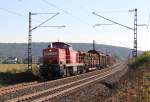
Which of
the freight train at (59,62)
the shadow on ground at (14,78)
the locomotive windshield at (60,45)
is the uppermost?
the locomotive windshield at (60,45)

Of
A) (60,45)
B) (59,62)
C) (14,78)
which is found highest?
(60,45)

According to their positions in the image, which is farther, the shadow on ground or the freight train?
the freight train

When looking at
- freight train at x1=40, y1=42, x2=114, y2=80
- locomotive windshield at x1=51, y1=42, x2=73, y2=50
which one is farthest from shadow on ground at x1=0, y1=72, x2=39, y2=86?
locomotive windshield at x1=51, y1=42, x2=73, y2=50

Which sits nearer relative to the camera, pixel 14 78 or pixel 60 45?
pixel 14 78

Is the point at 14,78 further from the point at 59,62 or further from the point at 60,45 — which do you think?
the point at 60,45

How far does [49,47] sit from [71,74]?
6.39m

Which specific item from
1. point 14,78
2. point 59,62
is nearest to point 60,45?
point 59,62

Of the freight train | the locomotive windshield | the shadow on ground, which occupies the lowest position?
the shadow on ground

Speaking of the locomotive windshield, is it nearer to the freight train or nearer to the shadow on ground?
the freight train

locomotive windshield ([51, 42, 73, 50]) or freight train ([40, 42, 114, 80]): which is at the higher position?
locomotive windshield ([51, 42, 73, 50])

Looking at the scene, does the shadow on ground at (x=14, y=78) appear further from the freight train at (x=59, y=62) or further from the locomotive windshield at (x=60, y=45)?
the locomotive windshield at (x=60, y=45)

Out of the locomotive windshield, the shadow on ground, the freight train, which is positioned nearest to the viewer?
the shadow on ground

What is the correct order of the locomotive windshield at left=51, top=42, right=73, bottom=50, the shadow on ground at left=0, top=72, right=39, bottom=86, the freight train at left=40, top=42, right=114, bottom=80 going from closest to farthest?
1. the shadow on ground at left=0, top=72, right=39, bottom=86
2. the freight train at left=40, top=42, right=114, bottom=80
3. the locomotive windshield at left=51, top=42, right=73, bottom=50

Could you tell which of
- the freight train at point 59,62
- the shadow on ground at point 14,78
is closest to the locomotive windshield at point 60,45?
the freight train at point 59,62
